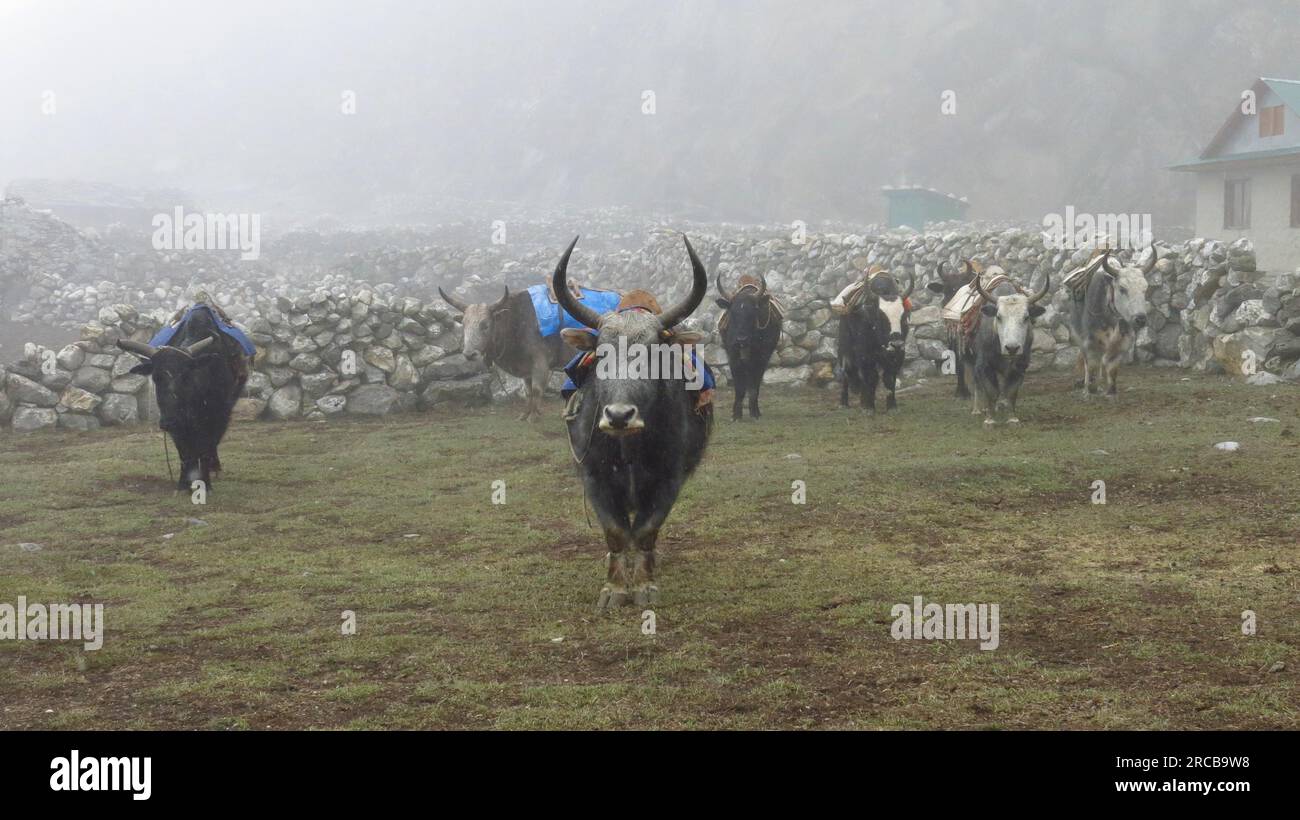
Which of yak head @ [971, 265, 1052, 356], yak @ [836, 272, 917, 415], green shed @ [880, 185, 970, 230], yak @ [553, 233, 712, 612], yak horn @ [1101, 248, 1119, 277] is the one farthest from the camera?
green shed @ [880, 185, 970, 230]

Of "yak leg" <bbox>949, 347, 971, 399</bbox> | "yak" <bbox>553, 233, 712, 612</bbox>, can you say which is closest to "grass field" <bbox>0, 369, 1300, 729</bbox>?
"yak" <bbox>553, 233, 712, 612</bbox>

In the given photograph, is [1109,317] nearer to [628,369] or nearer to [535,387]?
[535,387]

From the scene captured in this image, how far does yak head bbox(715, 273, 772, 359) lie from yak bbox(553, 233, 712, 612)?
679 cm

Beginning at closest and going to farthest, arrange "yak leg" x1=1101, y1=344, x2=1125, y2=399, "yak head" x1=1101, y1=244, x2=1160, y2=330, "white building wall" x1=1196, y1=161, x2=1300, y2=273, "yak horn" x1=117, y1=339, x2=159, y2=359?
"yak horn" x1=117, y1=339, x2=159, y2=359 < "yak head" x1=1101, y1=244, x2=1160, y2=330 < "yak leg" x1=1101, y1=344, x2=1125, y2=399 < "white building wall" x1=1196, y1=161, x2=1300, y2=273

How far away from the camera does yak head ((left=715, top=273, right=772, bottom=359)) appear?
1313cm

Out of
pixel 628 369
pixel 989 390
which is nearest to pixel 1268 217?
pixel 989 390

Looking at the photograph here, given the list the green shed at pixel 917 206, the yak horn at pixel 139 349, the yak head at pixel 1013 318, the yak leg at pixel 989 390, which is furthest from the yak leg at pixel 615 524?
the green shed at pixel 917 206

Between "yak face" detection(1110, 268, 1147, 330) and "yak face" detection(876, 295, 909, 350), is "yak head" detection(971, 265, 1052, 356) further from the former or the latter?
"yak face" detection(1110, 268, 1147, 330)

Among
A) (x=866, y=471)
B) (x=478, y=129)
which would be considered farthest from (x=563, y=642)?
(x=478, y=129)

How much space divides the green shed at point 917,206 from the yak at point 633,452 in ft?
86.1

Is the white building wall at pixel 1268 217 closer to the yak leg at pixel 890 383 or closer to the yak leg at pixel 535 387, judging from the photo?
the yak leg at pixel 890 383

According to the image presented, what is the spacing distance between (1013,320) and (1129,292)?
2.07 m

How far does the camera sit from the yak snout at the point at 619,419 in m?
5.53

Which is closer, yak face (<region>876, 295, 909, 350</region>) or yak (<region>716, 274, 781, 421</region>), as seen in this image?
yak face (<region>876, 295, 909, 350</region>)
